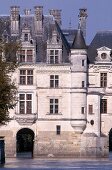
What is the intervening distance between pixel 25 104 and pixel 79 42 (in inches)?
289

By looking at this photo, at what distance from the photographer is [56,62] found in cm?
10338

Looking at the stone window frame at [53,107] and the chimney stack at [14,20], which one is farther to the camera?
the chimney stack at [14,20]

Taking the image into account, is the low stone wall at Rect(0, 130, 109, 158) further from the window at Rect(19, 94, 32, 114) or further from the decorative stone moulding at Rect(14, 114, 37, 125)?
the window at Rect(19, 94, 32, 114)

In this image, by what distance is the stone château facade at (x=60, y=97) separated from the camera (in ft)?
336

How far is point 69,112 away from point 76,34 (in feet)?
23.0

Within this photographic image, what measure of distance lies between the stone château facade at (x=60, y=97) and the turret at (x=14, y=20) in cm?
11

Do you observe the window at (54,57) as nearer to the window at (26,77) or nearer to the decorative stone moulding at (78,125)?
the window at (26,77)

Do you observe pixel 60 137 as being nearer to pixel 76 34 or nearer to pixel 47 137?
pixel 47 137

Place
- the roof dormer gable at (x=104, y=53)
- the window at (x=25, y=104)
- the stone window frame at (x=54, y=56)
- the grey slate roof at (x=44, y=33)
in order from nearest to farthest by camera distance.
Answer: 1. the window at (x=25, y=104)
2. the stone window frame at (x=54, y=56)
3. the grey slate roof at (x=44, y=33)
4. the roof dormer gable at (x=104, y=53)

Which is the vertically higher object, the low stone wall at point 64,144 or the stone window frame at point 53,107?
the stone window frame at point 53,107

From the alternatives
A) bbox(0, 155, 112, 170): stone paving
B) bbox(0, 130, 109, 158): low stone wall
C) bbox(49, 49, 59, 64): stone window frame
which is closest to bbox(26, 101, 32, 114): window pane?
bbox(0, 130, 109, 158): low stone wall

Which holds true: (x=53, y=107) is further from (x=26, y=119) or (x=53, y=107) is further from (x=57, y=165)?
(x=57, y=165)

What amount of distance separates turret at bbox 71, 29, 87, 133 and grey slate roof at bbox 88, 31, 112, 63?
2814 mm

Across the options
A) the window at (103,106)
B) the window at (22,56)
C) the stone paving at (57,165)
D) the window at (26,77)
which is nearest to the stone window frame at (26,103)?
the window at (26,77)
